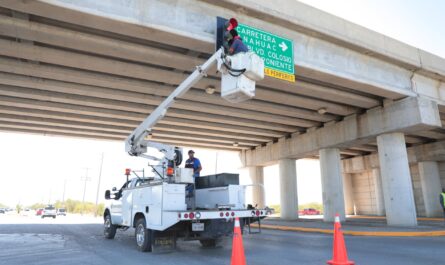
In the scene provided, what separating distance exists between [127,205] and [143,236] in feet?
5.62

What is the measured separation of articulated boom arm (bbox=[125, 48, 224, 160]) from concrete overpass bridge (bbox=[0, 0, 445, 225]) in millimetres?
1465

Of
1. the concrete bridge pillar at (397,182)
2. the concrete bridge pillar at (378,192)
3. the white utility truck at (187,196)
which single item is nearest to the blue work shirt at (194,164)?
the white utility truck at (187,196)

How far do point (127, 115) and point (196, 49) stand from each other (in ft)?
29.4

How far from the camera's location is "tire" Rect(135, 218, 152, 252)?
8445 mm

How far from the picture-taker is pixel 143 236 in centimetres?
870

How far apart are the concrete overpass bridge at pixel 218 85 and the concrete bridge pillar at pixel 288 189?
80 millimetres

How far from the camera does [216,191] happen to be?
912 centimetres

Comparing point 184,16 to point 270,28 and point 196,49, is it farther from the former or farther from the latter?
point 270,28

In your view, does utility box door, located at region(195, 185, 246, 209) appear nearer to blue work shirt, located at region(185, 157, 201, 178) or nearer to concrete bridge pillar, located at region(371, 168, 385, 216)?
blue work shirt, located at region(185, 157, 201, 178)

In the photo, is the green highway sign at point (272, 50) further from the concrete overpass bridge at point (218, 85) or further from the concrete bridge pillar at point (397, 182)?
the concrete bridge pillar at point (397, 182)

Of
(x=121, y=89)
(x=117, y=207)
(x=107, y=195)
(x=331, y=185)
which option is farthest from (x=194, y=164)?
(x=331, y=185)

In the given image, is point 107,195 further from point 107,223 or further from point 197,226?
point 197,226

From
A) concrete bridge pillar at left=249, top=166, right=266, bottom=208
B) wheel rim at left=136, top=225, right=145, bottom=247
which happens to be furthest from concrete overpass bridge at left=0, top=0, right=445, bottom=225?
wheel rim at left=136, top=225, right=145, bottom=247

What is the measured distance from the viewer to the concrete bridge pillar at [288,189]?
75.2ft
